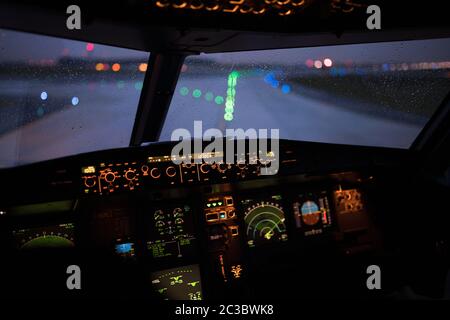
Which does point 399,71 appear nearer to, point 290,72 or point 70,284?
point 290,72

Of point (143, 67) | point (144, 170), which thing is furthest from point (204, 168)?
point (143, 67)

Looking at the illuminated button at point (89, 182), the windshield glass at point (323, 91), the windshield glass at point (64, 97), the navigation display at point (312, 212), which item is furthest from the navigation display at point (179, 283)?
the windshield glass at point (323, 91)

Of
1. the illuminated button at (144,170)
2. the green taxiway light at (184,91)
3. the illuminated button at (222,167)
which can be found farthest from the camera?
the green taxiway light at (184,91)

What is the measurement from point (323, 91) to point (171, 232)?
1.66m

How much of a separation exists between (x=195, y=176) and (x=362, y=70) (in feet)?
5.14

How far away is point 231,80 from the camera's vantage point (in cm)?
349

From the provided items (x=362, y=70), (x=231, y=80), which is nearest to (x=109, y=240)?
(x=231, y=80)

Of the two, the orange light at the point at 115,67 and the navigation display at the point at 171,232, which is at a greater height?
the orange light at the point at 115,67

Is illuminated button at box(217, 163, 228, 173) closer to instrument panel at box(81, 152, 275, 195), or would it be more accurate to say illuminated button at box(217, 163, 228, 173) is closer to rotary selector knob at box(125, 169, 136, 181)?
instrument panel at box(81, 152, 275, 195)

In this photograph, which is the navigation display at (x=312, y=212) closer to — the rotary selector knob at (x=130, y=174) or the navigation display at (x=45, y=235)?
the rotary selector knob at (x=130, y=174)

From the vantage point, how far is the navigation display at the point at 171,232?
2.79m

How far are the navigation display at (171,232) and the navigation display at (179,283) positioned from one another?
0.28 feet
